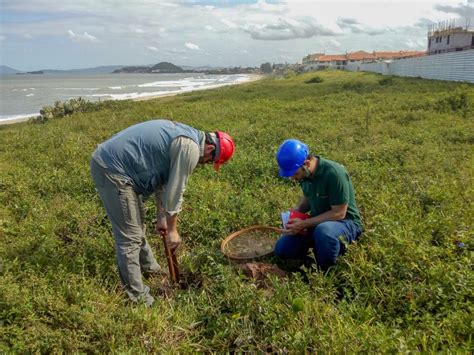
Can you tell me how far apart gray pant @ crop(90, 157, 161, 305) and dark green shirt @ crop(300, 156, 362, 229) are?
166 centimetres

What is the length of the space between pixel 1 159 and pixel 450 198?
9.00 metres

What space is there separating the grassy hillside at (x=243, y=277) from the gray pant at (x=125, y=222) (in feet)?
0.57

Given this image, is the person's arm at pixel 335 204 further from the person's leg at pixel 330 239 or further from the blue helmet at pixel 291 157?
the blue helmet at pixel 291 157

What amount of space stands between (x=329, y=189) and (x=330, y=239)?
18.1 inches

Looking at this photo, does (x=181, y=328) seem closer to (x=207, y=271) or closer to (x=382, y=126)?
(x=207, y=271)

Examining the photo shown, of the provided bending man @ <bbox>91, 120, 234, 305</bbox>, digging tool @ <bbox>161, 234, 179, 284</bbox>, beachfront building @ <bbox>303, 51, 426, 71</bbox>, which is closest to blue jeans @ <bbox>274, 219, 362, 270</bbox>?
digging tool @ <bbox>161, 234, 179, 284</bbox>

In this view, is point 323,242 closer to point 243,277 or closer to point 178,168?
point 243,277

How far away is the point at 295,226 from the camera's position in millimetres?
3963

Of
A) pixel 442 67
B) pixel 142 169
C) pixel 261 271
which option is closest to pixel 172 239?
pixel 142 169

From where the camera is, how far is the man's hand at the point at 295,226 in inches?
155

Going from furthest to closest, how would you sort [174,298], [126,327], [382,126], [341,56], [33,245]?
[341,56], [382,126], [33,245], [174,298], [126,327]

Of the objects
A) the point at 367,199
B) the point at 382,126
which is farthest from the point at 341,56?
the point at 367,199

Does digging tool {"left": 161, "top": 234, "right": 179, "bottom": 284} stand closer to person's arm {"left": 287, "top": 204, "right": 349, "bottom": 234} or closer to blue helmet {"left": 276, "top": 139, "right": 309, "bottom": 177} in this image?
person's arm {"left": 287, "top": 204, "right": 349, "bottom": 234}

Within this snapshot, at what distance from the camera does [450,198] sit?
4.95 meters
